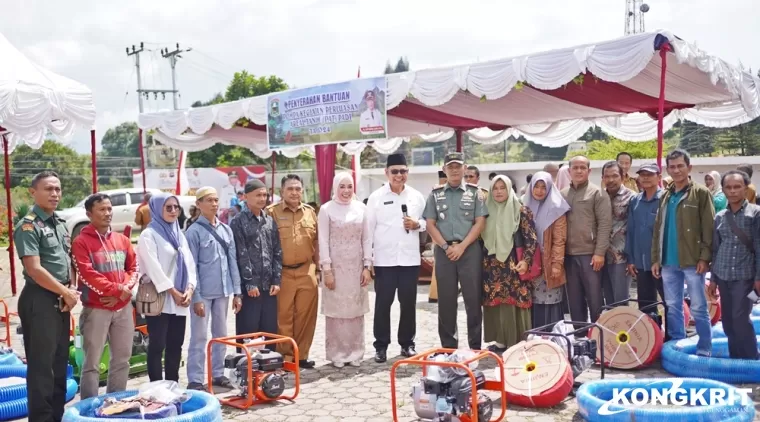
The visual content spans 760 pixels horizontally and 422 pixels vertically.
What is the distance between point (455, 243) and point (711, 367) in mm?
2130

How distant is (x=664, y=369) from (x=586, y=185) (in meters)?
1.59

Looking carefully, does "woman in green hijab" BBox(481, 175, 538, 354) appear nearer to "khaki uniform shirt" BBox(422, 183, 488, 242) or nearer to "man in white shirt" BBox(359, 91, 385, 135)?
"khaki uniform shirt" BBox(422, 183, 488, 242)

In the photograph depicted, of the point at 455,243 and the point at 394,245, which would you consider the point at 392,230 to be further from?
the point at 455,243

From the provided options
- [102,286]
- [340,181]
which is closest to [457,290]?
[340,181]

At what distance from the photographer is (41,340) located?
4238 millimetres

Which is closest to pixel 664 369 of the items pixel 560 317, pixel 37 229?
pixel 560 317

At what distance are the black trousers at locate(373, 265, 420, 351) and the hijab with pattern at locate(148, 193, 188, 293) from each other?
1783 millimetres

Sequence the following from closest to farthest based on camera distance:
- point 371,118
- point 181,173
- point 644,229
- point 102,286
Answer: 1. point 102,286
2. point 644,229
3. point 371,118
4. point 181,173

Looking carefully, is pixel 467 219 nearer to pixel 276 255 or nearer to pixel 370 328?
pixel 276 255

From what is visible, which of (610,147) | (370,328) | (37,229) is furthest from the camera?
(610,147)

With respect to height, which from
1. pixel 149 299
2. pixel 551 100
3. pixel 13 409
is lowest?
pixel 13 409

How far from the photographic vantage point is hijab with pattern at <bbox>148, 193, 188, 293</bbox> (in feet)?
16.4

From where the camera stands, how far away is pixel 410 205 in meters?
6.22

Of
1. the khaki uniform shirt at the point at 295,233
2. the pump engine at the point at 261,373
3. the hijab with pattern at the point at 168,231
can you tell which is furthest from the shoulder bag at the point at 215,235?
the pump engine at the point at 261,373
